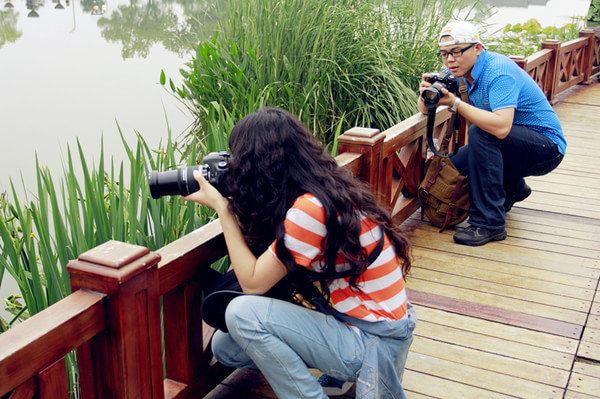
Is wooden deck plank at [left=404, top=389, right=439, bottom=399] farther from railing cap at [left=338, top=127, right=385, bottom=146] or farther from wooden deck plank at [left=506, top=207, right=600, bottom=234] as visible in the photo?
wooden deck plank at [left=506, top=207, right=600, bottom=234]

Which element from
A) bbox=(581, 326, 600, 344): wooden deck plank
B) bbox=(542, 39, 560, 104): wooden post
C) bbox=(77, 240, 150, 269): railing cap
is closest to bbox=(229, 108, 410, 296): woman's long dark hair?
bbox=(77, 240, 150, 269): railing cap

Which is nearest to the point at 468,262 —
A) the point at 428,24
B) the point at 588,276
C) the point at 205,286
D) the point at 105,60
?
the point at 588,276

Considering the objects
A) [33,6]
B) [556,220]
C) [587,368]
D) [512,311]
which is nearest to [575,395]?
[587,368]

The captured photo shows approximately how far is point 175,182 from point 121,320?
51cm

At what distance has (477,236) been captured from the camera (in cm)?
414

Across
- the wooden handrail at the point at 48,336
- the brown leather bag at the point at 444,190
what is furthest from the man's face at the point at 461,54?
the wooden handrail at the point at 48,336

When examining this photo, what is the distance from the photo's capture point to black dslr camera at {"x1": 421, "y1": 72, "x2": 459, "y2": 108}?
3901 millimetres

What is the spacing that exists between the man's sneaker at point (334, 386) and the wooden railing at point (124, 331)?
14.0 inches

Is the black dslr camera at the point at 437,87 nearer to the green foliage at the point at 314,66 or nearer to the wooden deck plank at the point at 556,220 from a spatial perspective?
the wooden deck plank at the point at 556,220

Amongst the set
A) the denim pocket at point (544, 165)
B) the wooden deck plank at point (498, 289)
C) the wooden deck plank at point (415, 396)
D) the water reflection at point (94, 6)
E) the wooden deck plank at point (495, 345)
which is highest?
the denim pocket at point (544, 165)

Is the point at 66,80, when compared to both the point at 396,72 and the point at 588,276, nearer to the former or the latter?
the point at 396,72

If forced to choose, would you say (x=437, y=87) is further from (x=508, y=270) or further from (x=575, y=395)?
(x=575, y=395)

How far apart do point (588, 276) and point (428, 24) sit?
3567mm

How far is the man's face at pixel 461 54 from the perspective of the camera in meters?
3.81
